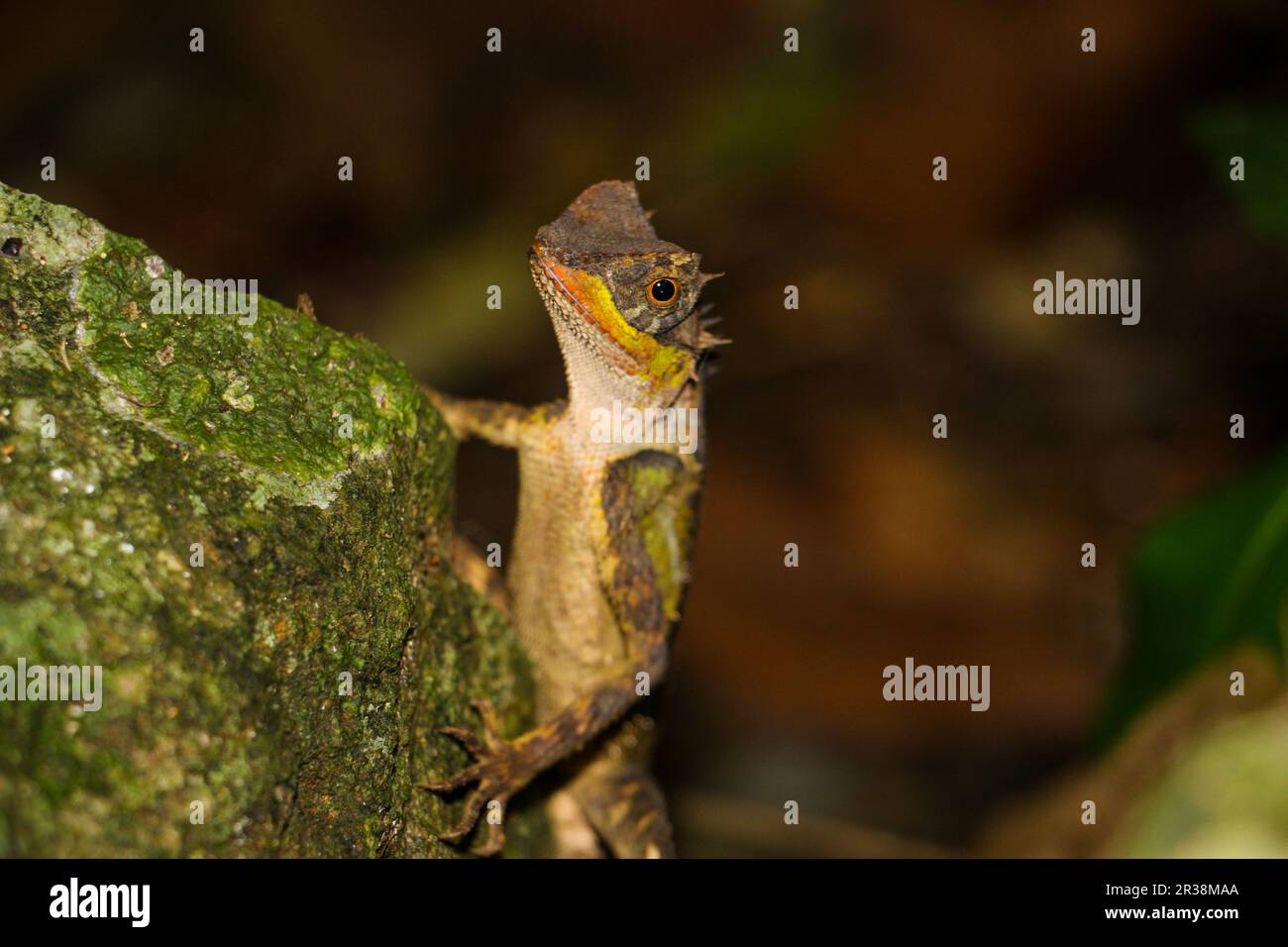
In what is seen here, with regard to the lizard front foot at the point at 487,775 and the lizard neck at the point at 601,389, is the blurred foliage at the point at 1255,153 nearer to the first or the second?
the lizard neck at the point at 601,389

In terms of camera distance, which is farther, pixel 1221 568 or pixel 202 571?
pixel 1221 568

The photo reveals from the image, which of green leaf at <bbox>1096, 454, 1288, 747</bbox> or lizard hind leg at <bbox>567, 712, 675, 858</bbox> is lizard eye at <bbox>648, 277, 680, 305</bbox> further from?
green leaf at <bbox>1096, 454, 1288, 747</bbox>

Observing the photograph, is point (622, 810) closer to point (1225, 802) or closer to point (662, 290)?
point (662, 290)

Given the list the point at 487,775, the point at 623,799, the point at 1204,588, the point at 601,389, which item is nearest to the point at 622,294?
the point at 601,389

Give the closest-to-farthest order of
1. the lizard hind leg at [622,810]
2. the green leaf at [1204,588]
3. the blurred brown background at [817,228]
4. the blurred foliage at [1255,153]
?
the lizard hind leg at [622,810] < the green leaf at [1204,588] < the blurred foliage at [1255,153] < the blurred brown background at [817,228]

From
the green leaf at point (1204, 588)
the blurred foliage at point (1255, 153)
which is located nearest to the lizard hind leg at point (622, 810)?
the green leaf at point (1204, 588)

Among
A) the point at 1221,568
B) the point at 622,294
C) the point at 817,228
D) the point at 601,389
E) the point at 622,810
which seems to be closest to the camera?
the point at 622,294

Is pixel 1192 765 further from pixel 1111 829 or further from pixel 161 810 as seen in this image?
pixel 161 810
